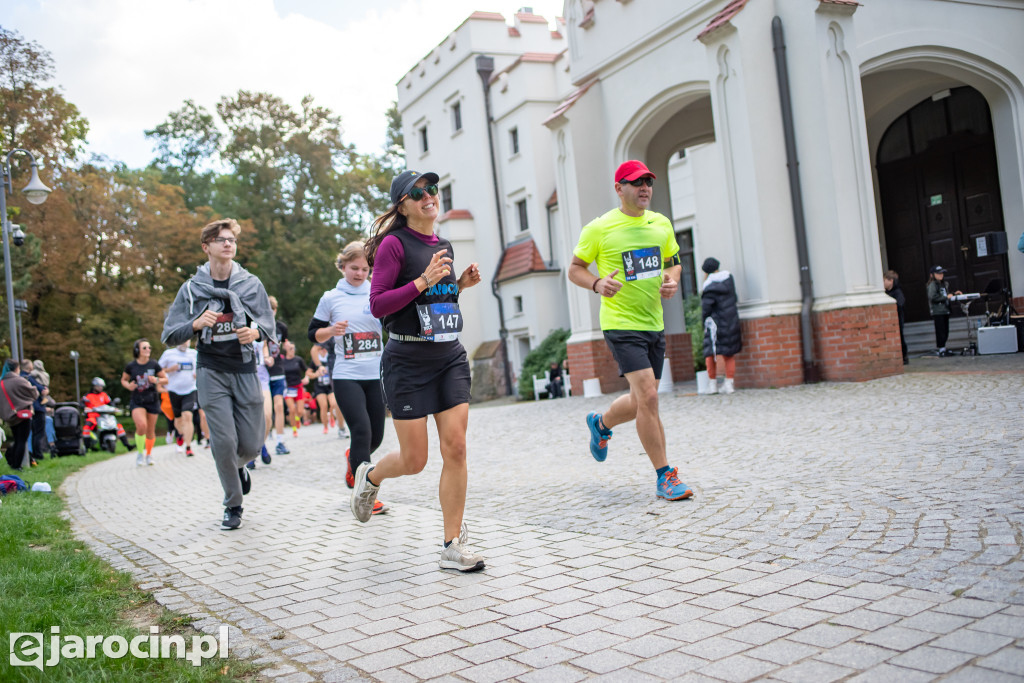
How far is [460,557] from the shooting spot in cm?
445

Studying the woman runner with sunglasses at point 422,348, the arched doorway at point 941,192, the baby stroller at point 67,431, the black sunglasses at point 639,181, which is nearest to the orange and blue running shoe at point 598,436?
the black sunglasses at point 639,181

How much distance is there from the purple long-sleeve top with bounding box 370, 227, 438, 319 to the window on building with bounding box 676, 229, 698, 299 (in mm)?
21966

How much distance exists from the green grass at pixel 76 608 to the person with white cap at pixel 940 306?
1440cm

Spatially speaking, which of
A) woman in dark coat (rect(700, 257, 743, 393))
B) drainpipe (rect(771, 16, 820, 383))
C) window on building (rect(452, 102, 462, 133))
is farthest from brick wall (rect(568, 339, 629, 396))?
window on building (rect(452, 102, 462, 133))

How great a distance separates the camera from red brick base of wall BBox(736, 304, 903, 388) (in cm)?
1272

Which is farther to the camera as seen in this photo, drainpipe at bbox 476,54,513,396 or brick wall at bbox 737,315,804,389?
drainpipe at bbox 476,54,513,396

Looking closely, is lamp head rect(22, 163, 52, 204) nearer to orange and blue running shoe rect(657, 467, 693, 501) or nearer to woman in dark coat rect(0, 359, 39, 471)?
woman in dark coat rect(0, 359, 39, 471)

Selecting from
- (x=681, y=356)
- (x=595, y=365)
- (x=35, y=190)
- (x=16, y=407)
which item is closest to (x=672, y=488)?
(x=16, y=407)

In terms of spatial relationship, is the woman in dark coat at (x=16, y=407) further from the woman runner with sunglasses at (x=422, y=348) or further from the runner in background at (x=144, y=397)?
the woman runner with sunglasses at (x=422, y=348)

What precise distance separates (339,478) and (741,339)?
23.3ft

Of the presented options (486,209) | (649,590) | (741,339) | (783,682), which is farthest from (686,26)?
(486,209)

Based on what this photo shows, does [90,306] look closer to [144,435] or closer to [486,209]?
[486,209]

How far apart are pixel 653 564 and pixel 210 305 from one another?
13.4ft

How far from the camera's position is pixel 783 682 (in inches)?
105
